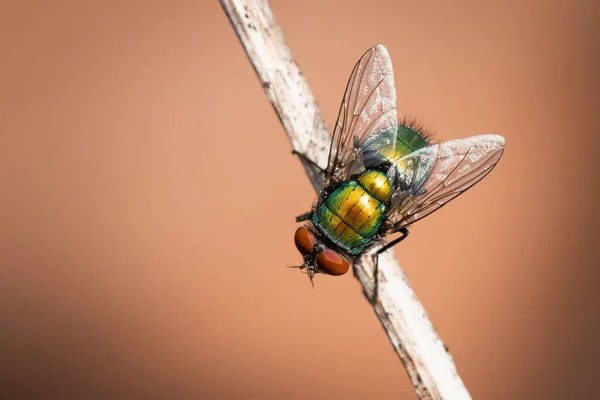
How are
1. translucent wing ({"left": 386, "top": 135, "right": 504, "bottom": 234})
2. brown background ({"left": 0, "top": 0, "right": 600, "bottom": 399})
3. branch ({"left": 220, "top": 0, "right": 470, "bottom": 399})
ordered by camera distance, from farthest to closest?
brown background ({"left": 0, "top": 0, "right": 600, "bottom": 399}) → translucent wing ({"left": 386, "top": 135, "right": 504, "bottom": 234}) → branch ({"left": 220, "top": 0, "right": 470, "bottom": 399})

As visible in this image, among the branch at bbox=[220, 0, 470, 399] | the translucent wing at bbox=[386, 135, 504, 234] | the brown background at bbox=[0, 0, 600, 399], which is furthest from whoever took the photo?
the brown background at bbox=[0, 0, 600, 399]

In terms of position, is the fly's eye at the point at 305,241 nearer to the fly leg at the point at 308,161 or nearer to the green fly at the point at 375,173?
the green fly at the point at 375,173

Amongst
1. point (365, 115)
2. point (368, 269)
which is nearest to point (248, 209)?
point (365, 115)

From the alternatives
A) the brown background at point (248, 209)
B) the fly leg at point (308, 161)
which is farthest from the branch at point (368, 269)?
the brown background at point (248, 209)

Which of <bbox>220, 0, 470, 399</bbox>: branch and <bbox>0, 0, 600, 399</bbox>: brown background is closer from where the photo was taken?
<bbox>220, 0, 470, 399</bbox>: branch

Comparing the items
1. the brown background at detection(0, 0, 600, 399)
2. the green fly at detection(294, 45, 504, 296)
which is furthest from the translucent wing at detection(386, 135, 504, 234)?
the brown background at detection(0, 0, 600, 399)

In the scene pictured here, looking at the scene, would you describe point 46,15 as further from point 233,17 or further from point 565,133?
point 565,133

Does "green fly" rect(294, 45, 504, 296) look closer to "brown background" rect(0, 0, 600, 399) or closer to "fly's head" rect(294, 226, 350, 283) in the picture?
"fly's head" rect(294, 226, 350, 283)

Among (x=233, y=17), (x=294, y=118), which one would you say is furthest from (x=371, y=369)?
(x=233, y=17)

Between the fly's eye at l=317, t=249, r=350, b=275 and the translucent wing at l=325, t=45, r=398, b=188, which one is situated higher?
the translucent wing at l=325, t=45, r=398, b=188
